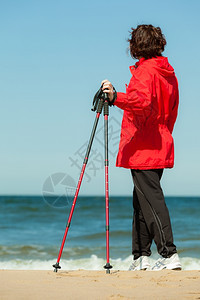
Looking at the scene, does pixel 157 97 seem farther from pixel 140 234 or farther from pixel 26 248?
pixel 26 248

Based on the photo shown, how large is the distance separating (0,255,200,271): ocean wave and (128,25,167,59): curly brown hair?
4.26 meters

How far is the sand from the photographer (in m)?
2.55

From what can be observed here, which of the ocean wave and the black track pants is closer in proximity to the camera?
the black track pants

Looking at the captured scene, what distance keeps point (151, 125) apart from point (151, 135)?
3.5 inches

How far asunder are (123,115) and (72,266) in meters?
4.22

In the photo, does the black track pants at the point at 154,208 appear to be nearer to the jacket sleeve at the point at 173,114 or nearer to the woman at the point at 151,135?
the woman at the point at 151,135

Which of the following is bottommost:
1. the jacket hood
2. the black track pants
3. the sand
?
the sand

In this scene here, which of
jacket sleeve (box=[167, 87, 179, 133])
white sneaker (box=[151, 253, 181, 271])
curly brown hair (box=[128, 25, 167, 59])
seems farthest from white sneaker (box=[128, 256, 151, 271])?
curly brown hair (box=[128, 25, 167, 59])

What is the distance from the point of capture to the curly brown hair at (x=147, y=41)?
3637mm

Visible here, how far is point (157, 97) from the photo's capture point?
3498 mm

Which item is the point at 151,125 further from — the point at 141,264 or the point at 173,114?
the point at 141,264

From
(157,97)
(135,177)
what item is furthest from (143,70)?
(135,177)

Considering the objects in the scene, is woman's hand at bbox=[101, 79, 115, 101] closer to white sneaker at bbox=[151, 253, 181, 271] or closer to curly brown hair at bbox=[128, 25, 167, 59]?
curly brown hair at bbox=[128, 25, 167, 59]

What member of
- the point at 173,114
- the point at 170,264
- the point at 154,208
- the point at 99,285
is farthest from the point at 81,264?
the point at 99,285
